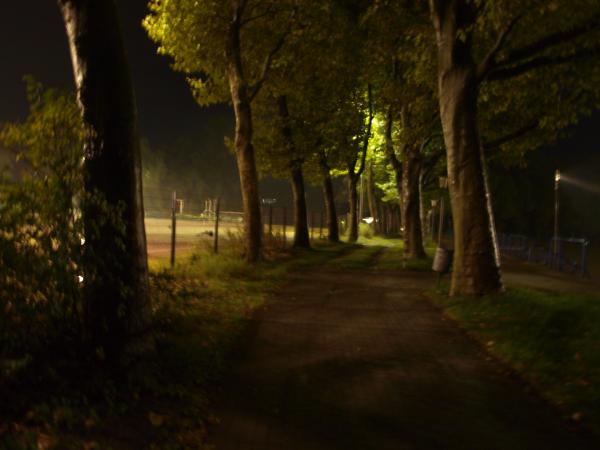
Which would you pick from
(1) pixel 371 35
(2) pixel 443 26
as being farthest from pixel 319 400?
(1) pixel 371 35

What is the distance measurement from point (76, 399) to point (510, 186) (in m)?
55.7

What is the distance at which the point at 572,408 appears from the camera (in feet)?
18.7

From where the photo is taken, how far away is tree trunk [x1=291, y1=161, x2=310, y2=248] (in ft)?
87.4

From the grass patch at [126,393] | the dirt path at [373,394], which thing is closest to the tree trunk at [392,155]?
the dirt path at [373,394]

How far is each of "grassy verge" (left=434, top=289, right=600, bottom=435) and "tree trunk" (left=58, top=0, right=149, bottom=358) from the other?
4467 millimetres

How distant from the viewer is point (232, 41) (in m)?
17.3

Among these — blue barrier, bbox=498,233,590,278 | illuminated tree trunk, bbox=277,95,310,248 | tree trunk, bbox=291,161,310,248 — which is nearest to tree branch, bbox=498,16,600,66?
blue barrier, bbox=498,233,590,278

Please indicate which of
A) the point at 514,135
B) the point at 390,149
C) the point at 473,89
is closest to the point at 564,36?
the point at 473,89

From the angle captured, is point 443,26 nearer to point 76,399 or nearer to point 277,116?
point 76,399

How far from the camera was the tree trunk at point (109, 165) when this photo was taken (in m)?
5.81

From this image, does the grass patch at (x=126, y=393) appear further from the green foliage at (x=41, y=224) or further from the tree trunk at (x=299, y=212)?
the tree trunk at (x=299, y=212)

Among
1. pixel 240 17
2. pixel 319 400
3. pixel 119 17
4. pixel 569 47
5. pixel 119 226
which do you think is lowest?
pixel 319 400

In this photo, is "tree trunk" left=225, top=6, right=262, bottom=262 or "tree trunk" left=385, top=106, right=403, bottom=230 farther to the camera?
"tree trunk" left=385, top=106, right=403, bottom=230

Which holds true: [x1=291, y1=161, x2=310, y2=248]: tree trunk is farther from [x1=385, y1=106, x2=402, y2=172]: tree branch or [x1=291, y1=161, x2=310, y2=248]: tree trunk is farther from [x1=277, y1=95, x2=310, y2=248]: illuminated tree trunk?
[x1=385, y1=106, x2=402, y2=172]: tree branch
